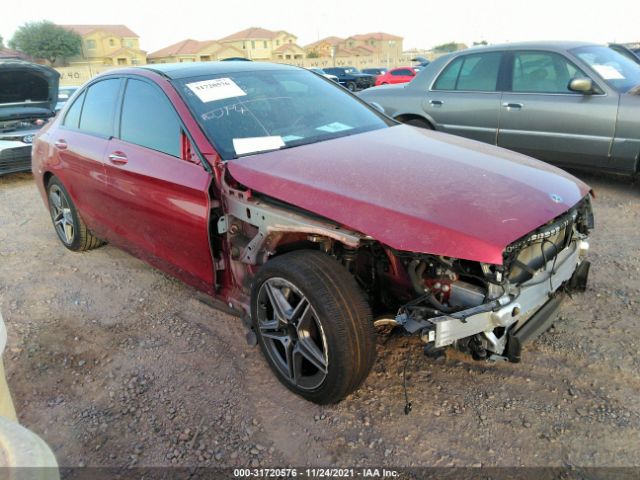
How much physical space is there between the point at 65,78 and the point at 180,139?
44549mm

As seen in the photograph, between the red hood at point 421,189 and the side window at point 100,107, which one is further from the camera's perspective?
the side window at point 100,107

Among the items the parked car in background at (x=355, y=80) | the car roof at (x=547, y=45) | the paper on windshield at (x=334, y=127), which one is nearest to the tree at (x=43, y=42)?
the parked car in background at (x=355, y=80)

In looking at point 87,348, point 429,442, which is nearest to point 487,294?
point 429,442

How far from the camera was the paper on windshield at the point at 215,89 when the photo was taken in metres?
3.19

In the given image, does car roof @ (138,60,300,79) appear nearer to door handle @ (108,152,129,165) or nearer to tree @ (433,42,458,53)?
door handle @ (108,152,129,165)

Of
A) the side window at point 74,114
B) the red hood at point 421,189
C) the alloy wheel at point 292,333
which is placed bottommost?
the alloy wheel at point 292,333

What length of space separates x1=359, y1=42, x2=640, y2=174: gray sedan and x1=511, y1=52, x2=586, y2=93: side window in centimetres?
1

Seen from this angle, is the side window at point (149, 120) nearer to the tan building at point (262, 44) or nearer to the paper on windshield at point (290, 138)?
the paper on windshield at point (290, 138)

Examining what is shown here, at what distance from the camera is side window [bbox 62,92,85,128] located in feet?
13.9

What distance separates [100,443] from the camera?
94.5 inches

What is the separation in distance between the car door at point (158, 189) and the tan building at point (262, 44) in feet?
255

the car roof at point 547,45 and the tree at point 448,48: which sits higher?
the tree at point 448,48

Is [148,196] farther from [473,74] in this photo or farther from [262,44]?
[262,44]

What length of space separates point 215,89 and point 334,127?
82cm
